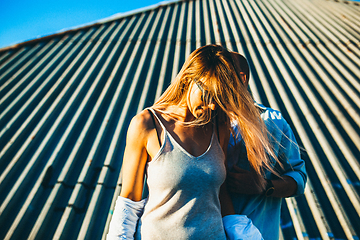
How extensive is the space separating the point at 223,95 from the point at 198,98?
0.14 m

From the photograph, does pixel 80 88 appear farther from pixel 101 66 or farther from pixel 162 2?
pixel 162 2

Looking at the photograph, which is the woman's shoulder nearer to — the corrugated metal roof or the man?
the man

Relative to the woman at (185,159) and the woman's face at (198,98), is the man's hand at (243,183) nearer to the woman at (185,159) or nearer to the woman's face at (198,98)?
the woman at (185,159)

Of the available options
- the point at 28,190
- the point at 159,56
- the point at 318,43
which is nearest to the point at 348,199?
the point at 318,43

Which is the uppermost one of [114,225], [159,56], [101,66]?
[159,56]

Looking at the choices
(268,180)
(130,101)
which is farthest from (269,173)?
(130,101)

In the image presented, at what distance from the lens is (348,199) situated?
5.01ft

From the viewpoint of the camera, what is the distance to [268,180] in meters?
0.99

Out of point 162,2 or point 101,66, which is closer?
point 101,66

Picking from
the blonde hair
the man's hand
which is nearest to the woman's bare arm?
the blonde hair

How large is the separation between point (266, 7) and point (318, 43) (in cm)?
150

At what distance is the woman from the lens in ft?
2.44

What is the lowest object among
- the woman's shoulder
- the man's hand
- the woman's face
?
the man's hand

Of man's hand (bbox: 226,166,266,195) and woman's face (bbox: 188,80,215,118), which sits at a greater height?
woman's face (bbox: 188,80,215,118)
